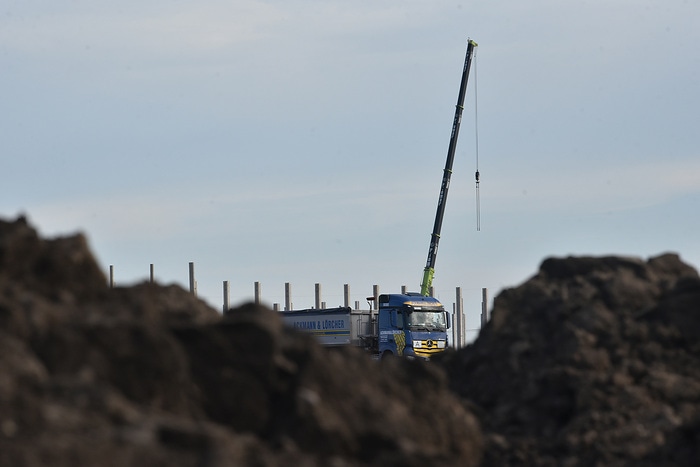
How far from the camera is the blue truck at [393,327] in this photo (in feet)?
120

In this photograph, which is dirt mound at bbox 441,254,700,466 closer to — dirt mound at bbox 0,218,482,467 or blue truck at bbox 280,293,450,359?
dirt mound at bbox 0,218,482,467

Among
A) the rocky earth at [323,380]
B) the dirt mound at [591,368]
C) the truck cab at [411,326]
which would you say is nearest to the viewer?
the rocky earth at [323,380]

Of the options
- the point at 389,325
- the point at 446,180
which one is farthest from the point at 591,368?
the point at 446,180

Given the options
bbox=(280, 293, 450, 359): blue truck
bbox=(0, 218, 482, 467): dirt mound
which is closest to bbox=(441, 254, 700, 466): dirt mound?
bbox=(0, 218, 482, 467): dirt mound

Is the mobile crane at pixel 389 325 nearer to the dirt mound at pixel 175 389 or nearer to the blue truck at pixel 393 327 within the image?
the blue truck at pixel 393 327

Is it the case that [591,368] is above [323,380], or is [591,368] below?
below

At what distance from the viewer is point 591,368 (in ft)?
44.8

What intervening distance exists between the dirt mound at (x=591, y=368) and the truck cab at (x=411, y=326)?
66.1 feet

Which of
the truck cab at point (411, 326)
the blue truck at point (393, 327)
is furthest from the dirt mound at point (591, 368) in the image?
the truck cab at point (411, 326)

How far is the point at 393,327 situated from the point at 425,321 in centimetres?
115

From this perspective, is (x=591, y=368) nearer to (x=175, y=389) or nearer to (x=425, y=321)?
(x=175, y=389)

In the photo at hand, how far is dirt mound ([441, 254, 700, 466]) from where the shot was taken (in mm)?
12383

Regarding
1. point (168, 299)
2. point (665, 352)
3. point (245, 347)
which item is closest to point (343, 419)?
point (245, 347)

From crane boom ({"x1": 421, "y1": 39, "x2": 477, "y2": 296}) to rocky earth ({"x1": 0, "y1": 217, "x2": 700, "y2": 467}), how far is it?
2714cm
